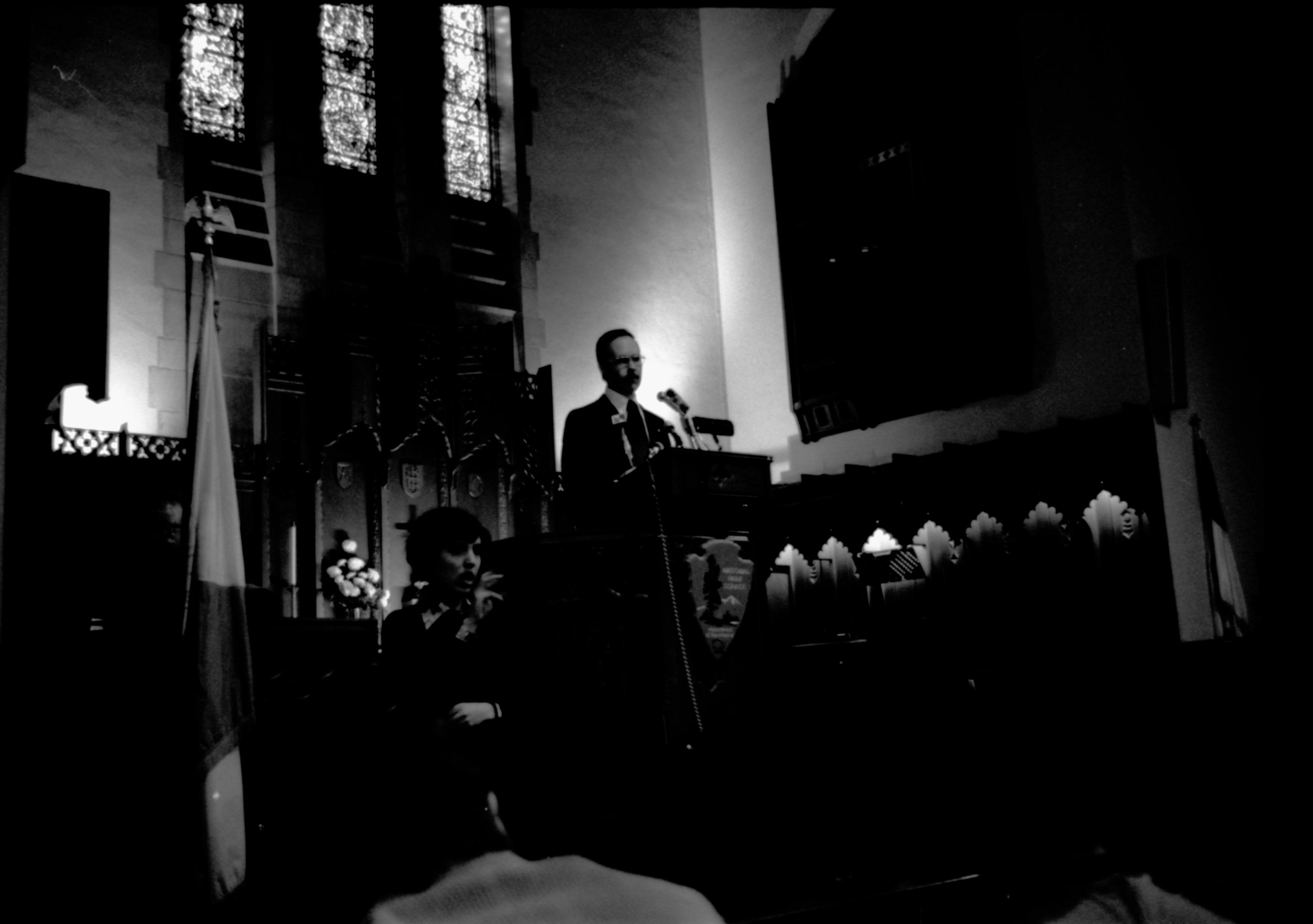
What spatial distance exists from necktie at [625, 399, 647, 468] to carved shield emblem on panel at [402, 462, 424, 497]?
2167 mm

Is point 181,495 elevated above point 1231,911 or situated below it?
above

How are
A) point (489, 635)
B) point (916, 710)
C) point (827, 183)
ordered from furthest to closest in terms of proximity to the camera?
1. point (827, 183)
2. point (916, 710)
3. point (489, 635)

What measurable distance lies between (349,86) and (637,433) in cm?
427

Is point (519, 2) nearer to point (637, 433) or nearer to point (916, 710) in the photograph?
point (637, 433)

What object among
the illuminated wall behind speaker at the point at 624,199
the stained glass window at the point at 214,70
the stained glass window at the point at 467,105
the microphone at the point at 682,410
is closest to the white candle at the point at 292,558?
the illuminated wall behind speaker at the point at 624,199

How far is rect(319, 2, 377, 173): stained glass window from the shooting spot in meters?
8.20

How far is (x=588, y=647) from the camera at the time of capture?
3971 mm

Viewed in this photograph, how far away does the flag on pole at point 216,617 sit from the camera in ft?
11.3

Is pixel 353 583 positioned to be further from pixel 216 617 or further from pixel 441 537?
pixel 441 537

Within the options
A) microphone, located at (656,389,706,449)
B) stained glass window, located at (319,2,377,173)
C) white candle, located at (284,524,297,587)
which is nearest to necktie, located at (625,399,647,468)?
microphone, located at (656,389,706,449)

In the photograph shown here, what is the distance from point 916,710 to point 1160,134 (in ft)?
16.8

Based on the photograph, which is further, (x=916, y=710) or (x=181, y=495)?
(x=181, y=495)

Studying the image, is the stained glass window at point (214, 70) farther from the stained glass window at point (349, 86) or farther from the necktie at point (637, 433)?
the necktie at point (637, 433)

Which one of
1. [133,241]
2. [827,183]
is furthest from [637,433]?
[827,183]
